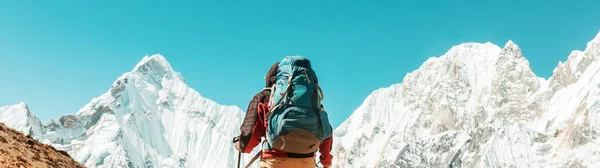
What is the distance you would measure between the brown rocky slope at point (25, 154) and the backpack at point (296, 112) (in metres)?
3.46

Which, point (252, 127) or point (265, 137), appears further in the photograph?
point (265, 137)

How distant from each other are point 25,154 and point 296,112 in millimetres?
4626

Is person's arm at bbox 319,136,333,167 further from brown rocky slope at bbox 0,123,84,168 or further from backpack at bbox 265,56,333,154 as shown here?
brown rocky slope at bbox 0,123,84,168

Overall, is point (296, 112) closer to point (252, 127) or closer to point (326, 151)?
point (252, 127)

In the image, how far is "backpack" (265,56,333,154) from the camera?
6719 mm

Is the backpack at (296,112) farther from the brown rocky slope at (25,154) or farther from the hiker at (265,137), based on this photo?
the brown rocky slope at (25,154)

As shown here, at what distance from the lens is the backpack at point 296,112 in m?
6.72

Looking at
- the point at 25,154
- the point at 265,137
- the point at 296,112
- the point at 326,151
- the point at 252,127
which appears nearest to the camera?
the point at 296,112

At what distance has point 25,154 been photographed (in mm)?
9102

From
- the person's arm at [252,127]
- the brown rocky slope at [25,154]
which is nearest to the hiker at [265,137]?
the person's arm at [252,127]

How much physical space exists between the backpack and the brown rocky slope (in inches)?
136

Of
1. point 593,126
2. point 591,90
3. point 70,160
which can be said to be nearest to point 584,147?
point 593,126

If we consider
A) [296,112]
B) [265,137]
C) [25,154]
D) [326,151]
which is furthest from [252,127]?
[25,154]

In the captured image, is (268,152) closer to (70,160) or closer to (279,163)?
(279,163)
